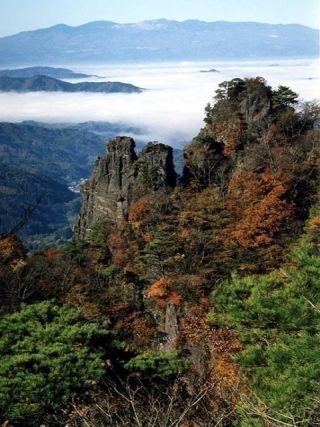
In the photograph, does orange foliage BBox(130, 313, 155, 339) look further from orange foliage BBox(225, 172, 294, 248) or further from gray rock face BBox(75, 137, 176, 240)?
gray rock face BBox(75, 137, 176, 240)

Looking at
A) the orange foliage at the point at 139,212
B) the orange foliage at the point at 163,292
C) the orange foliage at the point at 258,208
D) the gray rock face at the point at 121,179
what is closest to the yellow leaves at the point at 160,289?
the orange foliage at the point at 163,292

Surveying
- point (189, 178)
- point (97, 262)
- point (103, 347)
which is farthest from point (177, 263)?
point (103, 347)

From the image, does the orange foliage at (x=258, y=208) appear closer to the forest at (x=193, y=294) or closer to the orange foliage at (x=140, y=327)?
the forest at (x=193, y=294)

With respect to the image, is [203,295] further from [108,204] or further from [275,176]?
[108,204]

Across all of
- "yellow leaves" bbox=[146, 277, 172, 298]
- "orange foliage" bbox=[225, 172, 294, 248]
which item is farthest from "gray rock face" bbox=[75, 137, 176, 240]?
"yellow leaves" bbox=[146, 277, 172, 298]

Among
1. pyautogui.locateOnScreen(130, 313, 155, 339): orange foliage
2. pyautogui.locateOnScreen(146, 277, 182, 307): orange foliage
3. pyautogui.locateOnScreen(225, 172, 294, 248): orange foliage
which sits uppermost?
pyautogui.locateOnScreen(225, 172, 294, 248): orange foliage

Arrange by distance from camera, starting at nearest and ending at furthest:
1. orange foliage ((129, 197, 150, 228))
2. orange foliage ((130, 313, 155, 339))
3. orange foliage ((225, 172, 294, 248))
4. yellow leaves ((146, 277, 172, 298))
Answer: orange foliage ((130, 313, 155, 339)), yellow leaves ((146, 277, 172, 298)), orange foliage ((225, 172, 294, 248)), orange foliage ((129, 197, 150, 228))
